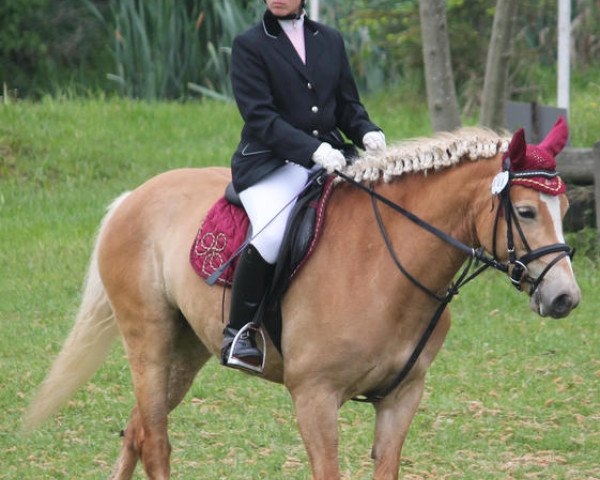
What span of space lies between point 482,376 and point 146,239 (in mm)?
2933

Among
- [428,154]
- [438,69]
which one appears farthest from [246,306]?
[438,69]

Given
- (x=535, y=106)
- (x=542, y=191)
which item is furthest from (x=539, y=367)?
(x=542, y=191)

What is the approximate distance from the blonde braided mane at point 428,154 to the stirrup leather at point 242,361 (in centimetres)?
77

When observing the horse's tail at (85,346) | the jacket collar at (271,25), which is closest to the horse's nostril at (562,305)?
the jacket collar at (271,25)

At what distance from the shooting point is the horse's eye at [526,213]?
4.81 m

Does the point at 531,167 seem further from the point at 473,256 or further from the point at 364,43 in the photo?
the point at 364,43

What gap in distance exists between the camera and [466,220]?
506cm

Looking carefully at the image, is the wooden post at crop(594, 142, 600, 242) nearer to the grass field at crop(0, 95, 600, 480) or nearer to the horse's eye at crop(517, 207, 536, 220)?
the grass field at crop(0, 95, 600, 480)

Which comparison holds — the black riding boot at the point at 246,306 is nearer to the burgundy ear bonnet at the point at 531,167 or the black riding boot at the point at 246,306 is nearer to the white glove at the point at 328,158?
the white glove at the point at 328,158

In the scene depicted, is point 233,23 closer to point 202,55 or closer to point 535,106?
point 202,55

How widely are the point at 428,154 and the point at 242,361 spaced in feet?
3.93

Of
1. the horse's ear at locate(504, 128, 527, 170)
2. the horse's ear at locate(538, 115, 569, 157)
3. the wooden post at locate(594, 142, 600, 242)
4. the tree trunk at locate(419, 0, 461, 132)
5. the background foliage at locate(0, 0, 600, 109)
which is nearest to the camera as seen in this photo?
the horse's ear at locate(504, 128, 527, 170)

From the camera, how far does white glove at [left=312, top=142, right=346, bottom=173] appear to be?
525 cm

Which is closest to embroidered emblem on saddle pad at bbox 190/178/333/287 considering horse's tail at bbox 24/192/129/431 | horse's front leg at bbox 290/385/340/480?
horse's front leg at bbox 290/385/340/480
